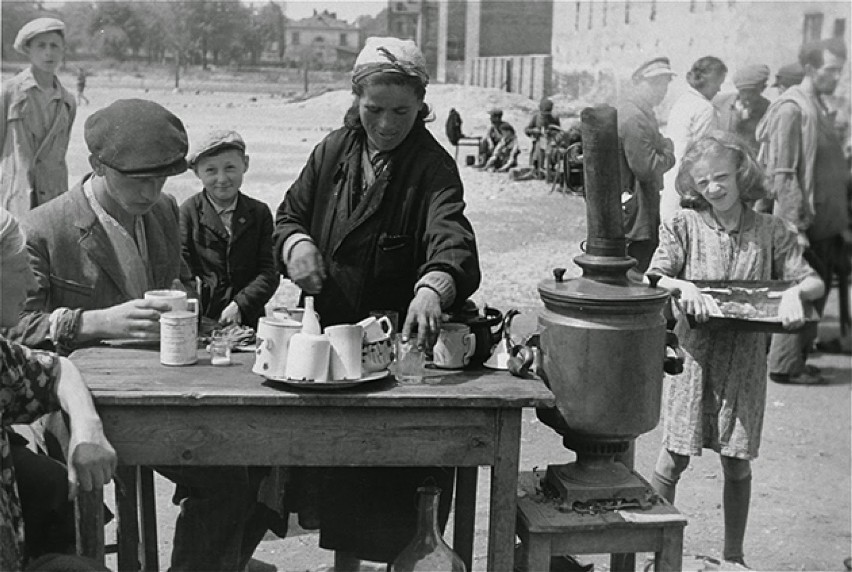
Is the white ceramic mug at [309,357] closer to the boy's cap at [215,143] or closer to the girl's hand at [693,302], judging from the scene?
the girl's hand at [693,302]

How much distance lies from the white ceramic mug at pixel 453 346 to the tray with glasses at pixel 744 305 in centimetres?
104

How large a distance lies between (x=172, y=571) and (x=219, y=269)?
1.47 metres

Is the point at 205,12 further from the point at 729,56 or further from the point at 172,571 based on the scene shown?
the point at 172,571

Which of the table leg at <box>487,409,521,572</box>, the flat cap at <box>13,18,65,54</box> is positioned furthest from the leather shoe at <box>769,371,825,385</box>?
the flat cap at <box>13,18,65,54</box>

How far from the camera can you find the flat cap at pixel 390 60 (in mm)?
3094

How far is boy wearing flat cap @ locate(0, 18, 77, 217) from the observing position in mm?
6305

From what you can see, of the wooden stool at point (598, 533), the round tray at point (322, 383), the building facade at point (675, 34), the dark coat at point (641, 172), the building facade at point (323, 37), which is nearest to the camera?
the round tray at point (322, 383)

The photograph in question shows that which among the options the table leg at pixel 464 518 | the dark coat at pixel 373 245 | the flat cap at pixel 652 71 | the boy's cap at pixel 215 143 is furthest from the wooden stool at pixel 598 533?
the flat cap at pixel 652 71

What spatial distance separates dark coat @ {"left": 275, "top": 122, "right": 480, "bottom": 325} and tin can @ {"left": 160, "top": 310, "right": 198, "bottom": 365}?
0.55 m

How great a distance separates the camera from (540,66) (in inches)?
1470

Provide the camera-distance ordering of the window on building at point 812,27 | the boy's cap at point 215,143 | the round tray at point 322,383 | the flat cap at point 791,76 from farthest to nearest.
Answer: the window on building at point 812,27 < the flat cap at point 791,76 < the boy's cap at point 215,143 < the round tray at point 322,383

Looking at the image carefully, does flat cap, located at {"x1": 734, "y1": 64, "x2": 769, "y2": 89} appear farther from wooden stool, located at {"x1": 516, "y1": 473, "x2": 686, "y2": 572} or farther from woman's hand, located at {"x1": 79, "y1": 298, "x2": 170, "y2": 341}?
woman's hand, located at {"x1": 79, "y1": 298, "x2": 170, "y2": 341}

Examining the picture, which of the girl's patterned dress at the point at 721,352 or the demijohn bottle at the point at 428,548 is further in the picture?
the girl's patterned dress at the point at 721,352

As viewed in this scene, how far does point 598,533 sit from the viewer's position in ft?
9.05
